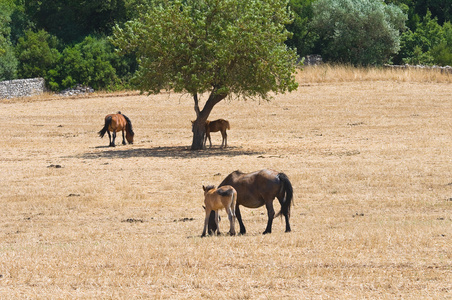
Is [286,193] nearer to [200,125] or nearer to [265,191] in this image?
[265,191]

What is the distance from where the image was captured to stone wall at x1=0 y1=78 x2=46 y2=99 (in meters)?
49.7

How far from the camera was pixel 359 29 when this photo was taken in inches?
2200

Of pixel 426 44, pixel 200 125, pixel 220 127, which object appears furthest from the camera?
pixel 426 44

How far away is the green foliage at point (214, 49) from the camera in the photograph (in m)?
27.8

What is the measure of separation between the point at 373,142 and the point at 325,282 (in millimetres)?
20754

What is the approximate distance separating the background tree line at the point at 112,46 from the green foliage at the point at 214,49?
2041cm

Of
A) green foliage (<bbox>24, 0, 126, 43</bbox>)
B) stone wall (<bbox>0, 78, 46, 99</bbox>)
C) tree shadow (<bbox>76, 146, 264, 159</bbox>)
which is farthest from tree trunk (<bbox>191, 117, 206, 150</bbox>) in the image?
green foliage (<bbox>24, 0, 126, 43</bbox>)

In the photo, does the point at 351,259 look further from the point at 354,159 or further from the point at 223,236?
the point at 354,159

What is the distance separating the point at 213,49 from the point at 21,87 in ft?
87.9

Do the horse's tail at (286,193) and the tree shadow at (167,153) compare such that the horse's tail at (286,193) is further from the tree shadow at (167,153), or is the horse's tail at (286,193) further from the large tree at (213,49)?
the large tree at (213,49)

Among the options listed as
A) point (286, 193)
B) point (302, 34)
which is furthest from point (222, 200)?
point (302, 34)

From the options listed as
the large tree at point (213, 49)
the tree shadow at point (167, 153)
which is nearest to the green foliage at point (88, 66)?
the large tree at point (213, 49)

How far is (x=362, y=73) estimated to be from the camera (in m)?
49.6

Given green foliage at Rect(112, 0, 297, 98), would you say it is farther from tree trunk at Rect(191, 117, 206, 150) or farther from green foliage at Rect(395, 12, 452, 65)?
green foliage at Rect(395, 12, 452, 65)
